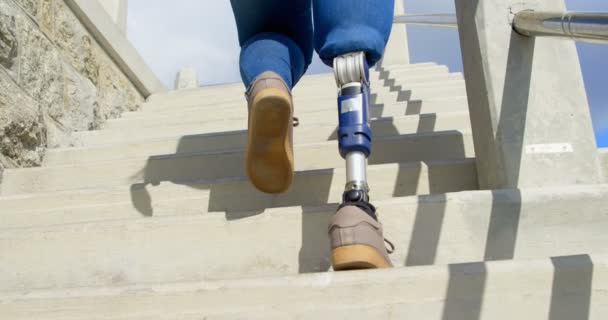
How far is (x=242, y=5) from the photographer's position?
1.31 metres

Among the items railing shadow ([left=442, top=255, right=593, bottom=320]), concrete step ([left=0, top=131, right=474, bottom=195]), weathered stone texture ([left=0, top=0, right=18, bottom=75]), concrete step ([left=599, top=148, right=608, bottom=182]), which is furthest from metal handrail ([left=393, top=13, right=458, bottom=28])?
weathered stone texture ([left=0, top=0, right=18, bottom=75])

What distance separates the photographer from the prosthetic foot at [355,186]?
2.95 ft

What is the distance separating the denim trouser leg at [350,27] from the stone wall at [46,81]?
3.79 feet

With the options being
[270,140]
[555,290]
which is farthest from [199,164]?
[555,290]

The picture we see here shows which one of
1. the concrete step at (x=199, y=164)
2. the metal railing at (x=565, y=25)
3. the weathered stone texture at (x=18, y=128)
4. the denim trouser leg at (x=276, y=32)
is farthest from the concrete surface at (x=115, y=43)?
the metal railing at (x=565, y=25)

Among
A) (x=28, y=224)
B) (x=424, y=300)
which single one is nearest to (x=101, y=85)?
(x=28, y=224)

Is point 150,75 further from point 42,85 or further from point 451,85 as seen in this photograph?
point 451,85

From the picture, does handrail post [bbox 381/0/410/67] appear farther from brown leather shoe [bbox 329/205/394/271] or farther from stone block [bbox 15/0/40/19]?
brown leather shoe [bbox 329/205/394/271]

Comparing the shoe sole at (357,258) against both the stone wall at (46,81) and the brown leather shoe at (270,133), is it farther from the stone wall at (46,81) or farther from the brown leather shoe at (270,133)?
the stone wall at (46,81)

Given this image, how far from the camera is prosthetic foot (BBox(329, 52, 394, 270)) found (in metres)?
0.90

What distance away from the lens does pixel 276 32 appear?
1.30 meters

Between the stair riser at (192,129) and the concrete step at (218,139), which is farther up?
the stair riser at (192,129)

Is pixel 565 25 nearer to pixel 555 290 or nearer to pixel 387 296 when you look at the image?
pixel 555 290

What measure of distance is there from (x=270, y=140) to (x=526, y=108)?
1.88 feet
